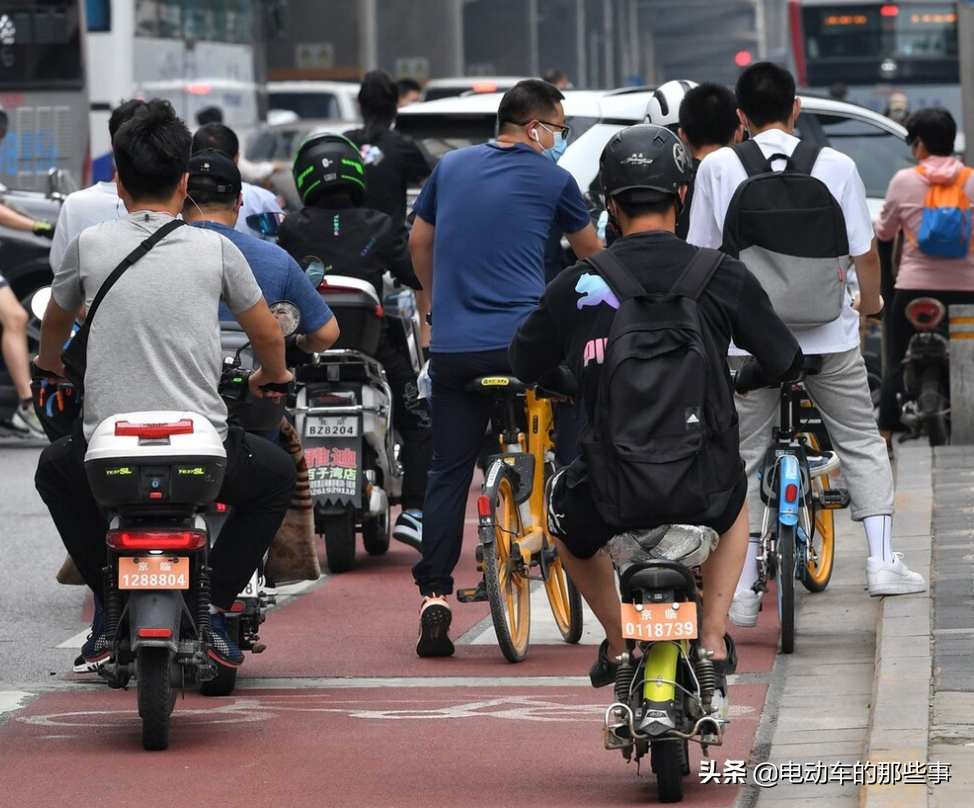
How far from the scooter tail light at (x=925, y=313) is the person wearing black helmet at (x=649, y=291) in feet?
→ 23.1

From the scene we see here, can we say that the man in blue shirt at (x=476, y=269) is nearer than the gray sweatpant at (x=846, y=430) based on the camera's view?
Yes

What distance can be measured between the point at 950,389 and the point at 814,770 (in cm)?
717

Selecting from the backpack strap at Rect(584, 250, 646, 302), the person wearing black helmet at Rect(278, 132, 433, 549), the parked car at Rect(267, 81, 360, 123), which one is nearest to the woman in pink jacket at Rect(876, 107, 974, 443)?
the person wearing black helmet at Rect(278, 132, 433, 549)

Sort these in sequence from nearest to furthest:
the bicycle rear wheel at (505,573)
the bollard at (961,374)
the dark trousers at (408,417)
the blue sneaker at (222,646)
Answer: the blue sneaker at (222,646), the bicycle rear wheel at (505,573), the dark trousers at (408,417), the bollard at (961,374)

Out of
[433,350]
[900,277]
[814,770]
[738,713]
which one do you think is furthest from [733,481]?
[900,277]

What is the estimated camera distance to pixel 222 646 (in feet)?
21.4

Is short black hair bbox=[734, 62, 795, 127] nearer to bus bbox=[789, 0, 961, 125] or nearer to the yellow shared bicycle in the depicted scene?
the yellow shared bicycle

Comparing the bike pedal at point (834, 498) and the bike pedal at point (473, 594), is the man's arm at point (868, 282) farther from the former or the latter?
the bike pedal at point (473, 594)

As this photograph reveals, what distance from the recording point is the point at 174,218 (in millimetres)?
6203

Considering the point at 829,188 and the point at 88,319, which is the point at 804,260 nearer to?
the point at 829,188

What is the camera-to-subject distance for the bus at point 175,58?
20.7 metres

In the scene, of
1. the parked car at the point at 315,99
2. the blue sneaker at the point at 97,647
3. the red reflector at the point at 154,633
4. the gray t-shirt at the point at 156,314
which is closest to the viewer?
the red reflector at the point at 154,633

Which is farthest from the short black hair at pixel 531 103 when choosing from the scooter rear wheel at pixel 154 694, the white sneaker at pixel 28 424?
the white sneaker at pixel 28 424

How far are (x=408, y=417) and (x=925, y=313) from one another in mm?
3886
